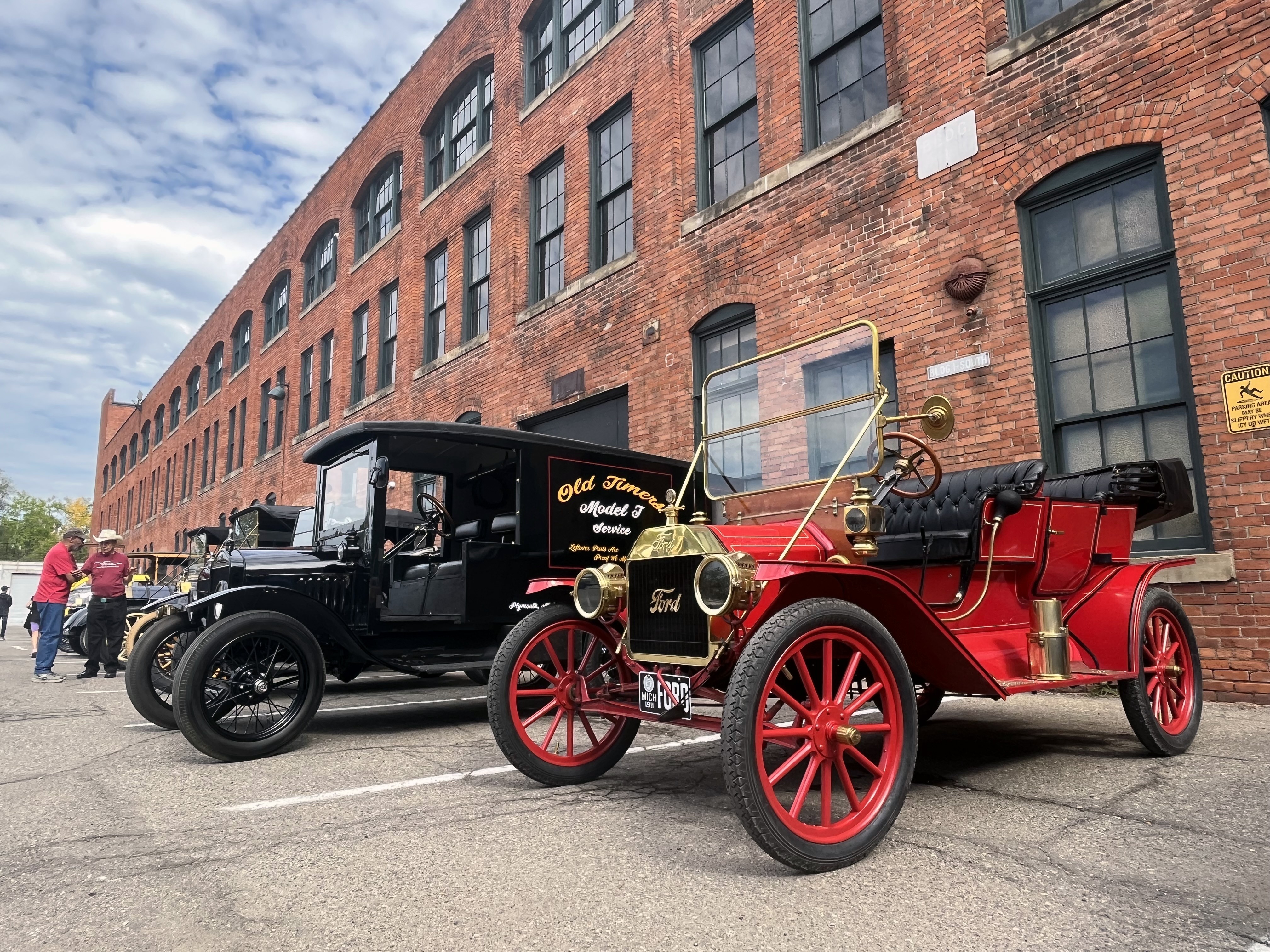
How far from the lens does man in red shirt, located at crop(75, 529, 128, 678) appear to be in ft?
32.4

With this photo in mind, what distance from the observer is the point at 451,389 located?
1558cm

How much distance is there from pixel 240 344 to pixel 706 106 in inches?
910

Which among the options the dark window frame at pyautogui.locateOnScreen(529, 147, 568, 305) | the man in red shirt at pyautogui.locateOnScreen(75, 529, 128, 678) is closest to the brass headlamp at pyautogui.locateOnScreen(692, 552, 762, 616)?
the man in red shirt at pyautogui.locateOnScreen(75, 529, 128, 678)

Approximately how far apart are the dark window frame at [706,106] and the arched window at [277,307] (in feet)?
56.4

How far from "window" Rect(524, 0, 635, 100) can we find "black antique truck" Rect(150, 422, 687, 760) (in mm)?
8185

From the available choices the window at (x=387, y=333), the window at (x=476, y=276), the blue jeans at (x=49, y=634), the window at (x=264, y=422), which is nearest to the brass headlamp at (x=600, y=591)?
the blue jeans at (x=49, y=634)

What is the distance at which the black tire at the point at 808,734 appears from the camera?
259 cm

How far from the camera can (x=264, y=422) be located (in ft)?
84.3

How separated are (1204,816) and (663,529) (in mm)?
2304

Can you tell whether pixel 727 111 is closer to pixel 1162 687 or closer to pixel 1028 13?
pixel 1028 13

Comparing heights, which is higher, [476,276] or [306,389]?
[476,276]

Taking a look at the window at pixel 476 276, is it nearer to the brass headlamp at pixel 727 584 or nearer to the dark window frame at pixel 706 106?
the dark window frame at pixel 706 106

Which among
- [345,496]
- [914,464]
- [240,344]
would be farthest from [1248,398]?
[240,344]

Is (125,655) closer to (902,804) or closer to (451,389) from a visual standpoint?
(451,389)
